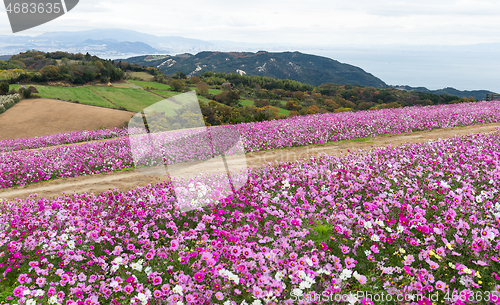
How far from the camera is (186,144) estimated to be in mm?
16375

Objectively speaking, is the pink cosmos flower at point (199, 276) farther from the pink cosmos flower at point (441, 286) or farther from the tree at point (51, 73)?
the tree at point (51, 73)

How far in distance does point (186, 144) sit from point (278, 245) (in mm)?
12871

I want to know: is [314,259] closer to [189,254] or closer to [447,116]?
[189,254]

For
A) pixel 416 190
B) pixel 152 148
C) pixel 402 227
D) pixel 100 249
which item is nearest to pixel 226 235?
pixel 100 249

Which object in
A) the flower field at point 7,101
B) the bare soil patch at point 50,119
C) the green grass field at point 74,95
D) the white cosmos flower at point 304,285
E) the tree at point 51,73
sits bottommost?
the white cosmos flower at point 304,285

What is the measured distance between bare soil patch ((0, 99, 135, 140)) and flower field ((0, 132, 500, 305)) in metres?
30.2

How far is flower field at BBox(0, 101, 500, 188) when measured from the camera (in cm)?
1357

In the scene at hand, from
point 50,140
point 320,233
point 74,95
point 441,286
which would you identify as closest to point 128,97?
point 74,95

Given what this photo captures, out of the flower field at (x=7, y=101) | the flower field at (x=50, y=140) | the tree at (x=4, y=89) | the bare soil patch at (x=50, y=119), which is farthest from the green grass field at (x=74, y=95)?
the flower field at (x=50, y=140)

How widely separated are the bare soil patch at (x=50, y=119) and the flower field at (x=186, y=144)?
31.8ft

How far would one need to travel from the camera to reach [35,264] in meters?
4.51

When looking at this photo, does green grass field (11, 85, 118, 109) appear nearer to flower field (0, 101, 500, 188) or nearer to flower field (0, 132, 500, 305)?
flower field (0, 101, 500, 188)

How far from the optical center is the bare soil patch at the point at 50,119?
31000 millimetres

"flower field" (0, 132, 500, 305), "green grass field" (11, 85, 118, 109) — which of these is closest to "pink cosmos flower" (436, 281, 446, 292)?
"flower field" (0, 132, 500, 305)
